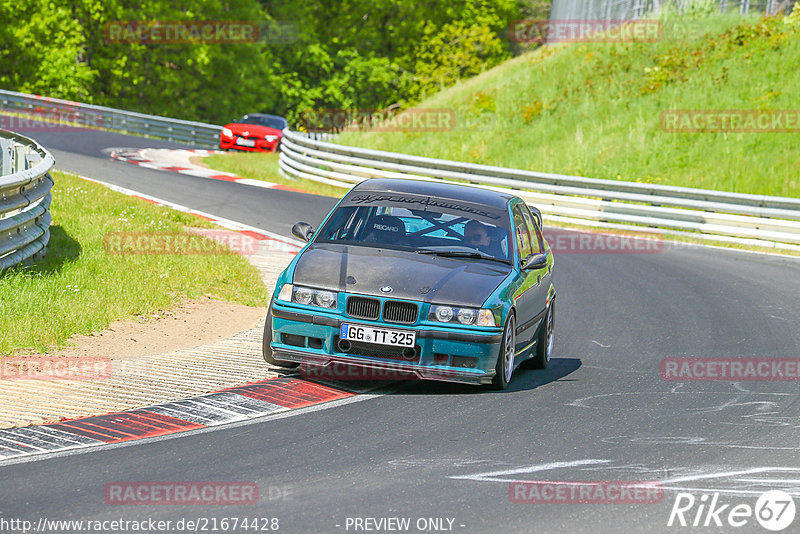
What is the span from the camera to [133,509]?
5234mm

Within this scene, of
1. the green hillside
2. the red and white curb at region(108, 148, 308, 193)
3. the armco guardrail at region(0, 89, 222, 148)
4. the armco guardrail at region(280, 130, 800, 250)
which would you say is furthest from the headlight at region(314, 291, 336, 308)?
the armco guardrail at region(0, 89, 222, 148)

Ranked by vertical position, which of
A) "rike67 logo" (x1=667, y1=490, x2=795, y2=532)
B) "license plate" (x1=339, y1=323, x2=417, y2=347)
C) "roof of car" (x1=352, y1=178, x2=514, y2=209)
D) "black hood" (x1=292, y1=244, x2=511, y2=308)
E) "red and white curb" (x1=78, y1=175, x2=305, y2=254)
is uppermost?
"roof of car" (x1=352, y1=178, x2=514, y2=209)

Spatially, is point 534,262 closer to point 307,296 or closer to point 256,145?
point 307,296

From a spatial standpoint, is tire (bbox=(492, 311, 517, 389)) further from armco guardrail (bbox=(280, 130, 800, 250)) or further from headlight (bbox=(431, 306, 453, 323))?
armco guardrail (bbox=(280, 130, 800, 250))

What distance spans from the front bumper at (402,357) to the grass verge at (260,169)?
16.4 meters

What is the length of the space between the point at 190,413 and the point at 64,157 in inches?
800

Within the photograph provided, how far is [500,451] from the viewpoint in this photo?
6.70 m

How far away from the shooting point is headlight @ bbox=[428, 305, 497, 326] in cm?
805

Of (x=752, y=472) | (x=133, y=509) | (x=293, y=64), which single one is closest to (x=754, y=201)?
(x=752, y=472)

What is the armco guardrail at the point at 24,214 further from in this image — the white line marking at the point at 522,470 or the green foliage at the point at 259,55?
the green foliage at the point at 259,55

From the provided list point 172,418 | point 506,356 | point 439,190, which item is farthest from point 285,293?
point 439,190

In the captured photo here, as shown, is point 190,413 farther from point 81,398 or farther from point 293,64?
point 293,64

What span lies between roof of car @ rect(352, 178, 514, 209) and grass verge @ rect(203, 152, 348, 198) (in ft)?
48.1

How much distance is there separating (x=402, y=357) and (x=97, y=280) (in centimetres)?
479
